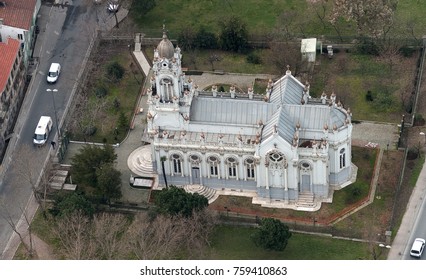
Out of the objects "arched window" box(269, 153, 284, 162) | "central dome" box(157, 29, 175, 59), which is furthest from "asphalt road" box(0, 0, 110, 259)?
"arched window" box(269, 153, 284, 162)

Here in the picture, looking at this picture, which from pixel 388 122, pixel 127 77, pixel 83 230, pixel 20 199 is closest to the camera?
pixel 83 230

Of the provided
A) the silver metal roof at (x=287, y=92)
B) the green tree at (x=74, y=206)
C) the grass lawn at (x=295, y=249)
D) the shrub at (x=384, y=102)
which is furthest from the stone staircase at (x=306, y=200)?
the green tree at (x=74, y=206)

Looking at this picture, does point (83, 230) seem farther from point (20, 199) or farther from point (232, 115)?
point (232, 115)

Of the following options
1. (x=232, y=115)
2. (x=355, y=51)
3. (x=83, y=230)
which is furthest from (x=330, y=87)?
(x=83, y=230)

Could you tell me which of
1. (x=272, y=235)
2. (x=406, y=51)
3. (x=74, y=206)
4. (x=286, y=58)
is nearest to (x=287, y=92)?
(x=286, y=58)

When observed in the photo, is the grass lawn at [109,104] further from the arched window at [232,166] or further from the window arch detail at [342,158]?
the window arch detail at [342,158]

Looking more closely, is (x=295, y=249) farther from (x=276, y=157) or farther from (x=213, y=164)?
(x=213, y=164)
